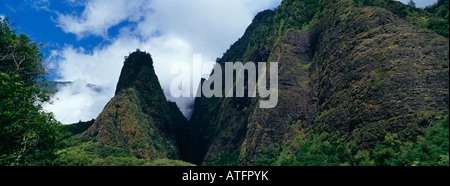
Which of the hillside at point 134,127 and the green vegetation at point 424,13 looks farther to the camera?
the hillside at point 134,127

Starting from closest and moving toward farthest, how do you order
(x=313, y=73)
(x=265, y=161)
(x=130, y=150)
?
(x=265, y=161)
(x=313, y=73)
(x=130, y=150)

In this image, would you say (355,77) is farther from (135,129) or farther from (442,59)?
(135,129)

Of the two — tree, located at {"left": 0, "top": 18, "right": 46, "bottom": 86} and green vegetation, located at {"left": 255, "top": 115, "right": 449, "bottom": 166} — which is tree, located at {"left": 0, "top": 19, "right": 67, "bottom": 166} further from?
green vegetation, located at {"left": 255, "top": 115, "right": 449, "bottom": 166}

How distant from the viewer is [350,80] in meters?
32.3

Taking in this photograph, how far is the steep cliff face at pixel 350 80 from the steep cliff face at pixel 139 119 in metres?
19.2

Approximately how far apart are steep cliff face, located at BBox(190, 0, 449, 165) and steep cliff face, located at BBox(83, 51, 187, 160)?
1920 cm

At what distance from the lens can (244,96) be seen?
221 feet

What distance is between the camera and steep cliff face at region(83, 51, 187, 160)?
57.2 m

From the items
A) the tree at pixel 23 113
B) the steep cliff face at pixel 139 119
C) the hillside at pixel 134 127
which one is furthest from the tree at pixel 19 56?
the steep cliff face at pixel 139 119

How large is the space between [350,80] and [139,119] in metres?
55.1

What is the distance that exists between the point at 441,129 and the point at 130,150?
54171 mm

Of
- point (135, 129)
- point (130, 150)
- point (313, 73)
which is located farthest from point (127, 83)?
point (313, 73)

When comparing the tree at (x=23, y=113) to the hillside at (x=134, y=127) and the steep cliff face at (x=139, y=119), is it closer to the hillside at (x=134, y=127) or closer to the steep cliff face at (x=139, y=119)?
the hillside at (x=134, y=127)

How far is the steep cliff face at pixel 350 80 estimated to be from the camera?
23922 millimetres
